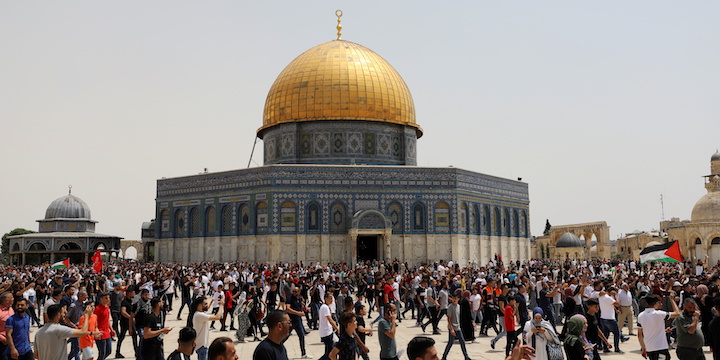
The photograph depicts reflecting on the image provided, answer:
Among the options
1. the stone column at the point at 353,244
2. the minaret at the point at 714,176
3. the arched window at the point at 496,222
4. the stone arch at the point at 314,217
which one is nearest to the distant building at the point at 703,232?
the minaret at the point at 714,176

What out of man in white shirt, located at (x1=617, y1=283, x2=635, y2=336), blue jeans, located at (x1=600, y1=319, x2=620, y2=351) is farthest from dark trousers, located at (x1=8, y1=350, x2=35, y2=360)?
man in white shirt, located at (x1=617, y1=283, x2=635, y2=336)

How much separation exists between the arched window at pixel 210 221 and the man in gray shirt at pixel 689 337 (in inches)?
1444

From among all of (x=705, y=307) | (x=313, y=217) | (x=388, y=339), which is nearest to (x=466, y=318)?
(x=705, y=307)

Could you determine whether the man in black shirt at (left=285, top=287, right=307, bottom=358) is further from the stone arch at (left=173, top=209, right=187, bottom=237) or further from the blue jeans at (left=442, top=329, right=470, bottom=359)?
the stone arch at (left=173, top=209, right=187, bottom=237)

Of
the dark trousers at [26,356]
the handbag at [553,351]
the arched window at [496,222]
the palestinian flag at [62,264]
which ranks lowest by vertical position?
the dark trousers at [26,356]

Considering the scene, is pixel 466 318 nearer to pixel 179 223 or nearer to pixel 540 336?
pixel 540 336

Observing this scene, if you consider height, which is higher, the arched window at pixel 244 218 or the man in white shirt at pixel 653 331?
the arched window at pixel 244 218

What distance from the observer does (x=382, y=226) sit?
132ft

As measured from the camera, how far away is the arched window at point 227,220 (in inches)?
1652

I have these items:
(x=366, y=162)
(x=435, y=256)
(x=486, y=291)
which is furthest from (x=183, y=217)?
(x=486, y=291)

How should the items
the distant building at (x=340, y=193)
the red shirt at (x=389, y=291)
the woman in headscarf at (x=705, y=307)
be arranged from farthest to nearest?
the distant building at (x=340, y=193), the red shirt at (x=389, y=291), the woman in headscarf at (x=705, y=307)

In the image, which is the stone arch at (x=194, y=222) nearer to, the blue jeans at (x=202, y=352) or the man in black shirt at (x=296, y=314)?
the man in black shirt at (x=296, y=314)

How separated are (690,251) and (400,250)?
994 inches

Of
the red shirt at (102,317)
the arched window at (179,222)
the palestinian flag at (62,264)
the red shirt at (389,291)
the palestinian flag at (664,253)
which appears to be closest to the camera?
the red shirt at (102,317)
